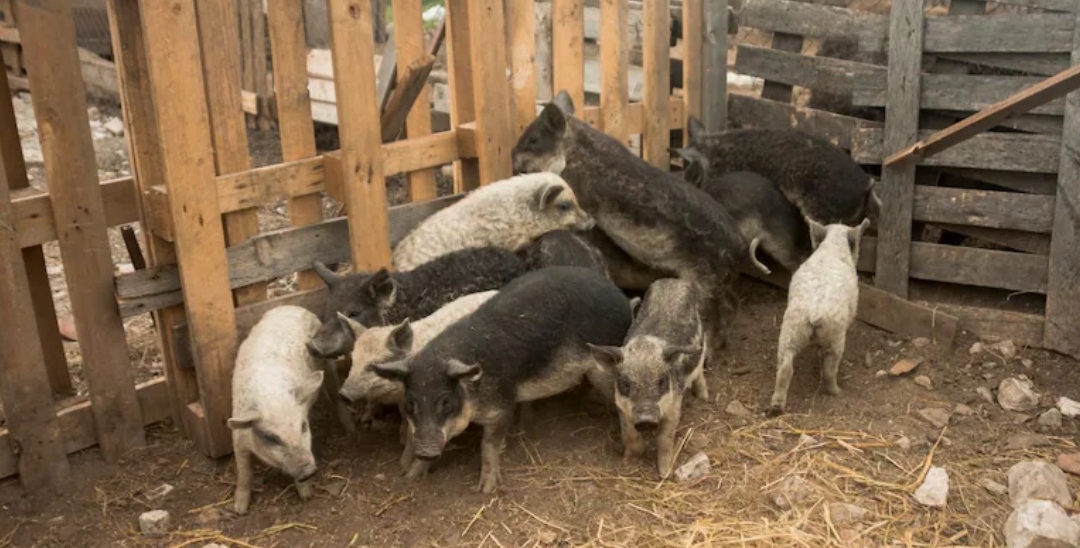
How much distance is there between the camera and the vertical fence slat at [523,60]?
6578mm

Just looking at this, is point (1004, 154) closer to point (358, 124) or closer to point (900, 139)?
point (900, 139)

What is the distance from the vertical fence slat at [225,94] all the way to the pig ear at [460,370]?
1470mm

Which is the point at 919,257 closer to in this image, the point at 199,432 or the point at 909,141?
the point at 909,141

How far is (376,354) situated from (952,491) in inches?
115

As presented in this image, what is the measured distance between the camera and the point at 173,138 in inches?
197

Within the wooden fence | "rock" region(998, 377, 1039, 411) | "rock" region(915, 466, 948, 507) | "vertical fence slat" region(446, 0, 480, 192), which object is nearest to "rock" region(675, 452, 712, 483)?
"rock" region(915, 466, 948, 507)

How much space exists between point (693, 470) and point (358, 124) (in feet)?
8.36

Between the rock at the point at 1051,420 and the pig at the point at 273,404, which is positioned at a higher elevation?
the pig at the point at 273,404

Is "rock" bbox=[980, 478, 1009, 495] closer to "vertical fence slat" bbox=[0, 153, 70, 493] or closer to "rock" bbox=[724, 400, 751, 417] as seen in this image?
"rock" bbox=[724, 400, 751, 417]

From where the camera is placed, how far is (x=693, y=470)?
5.24 meters

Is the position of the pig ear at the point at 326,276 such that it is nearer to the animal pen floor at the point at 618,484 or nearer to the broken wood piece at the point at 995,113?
the animal pen floor at the point at 618,484

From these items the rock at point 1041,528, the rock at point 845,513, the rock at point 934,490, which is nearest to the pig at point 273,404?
the rock at point 845,513

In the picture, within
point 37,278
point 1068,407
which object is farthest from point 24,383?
point 1068,407

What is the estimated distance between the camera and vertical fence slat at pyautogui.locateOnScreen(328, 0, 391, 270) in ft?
18.1
